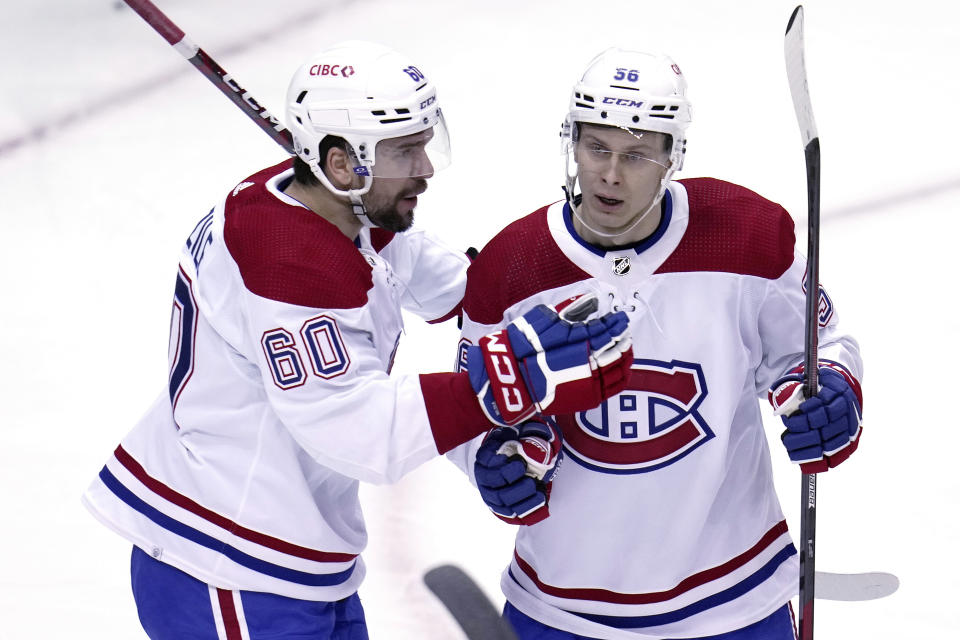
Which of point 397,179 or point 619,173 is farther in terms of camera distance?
point 397,179

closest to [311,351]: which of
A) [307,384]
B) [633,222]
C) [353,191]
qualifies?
[307,384]

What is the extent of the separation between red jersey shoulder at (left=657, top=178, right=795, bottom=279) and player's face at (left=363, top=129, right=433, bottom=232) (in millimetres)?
423

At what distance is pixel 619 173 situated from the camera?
186 centimetres

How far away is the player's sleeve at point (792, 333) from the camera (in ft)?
6.31

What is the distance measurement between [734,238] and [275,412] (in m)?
0.74

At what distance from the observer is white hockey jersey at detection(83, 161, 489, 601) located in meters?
1.83

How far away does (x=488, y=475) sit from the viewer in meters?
1.91

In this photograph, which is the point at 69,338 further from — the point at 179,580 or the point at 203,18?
the point at 203,18

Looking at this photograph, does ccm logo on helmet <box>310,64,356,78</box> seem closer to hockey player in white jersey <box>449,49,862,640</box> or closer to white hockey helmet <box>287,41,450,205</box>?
white hockey helmet <box>287,41,450,205</box>

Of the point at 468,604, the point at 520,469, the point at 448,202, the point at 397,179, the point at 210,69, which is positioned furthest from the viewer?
the point at 448,202

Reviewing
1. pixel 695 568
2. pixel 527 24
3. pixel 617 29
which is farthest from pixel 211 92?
pixel 695 568

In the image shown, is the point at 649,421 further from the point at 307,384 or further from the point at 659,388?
the point at 307,384

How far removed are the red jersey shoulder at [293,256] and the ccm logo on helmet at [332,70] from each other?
204 millimetres

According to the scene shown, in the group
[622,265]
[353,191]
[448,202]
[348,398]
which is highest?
[448,202]
